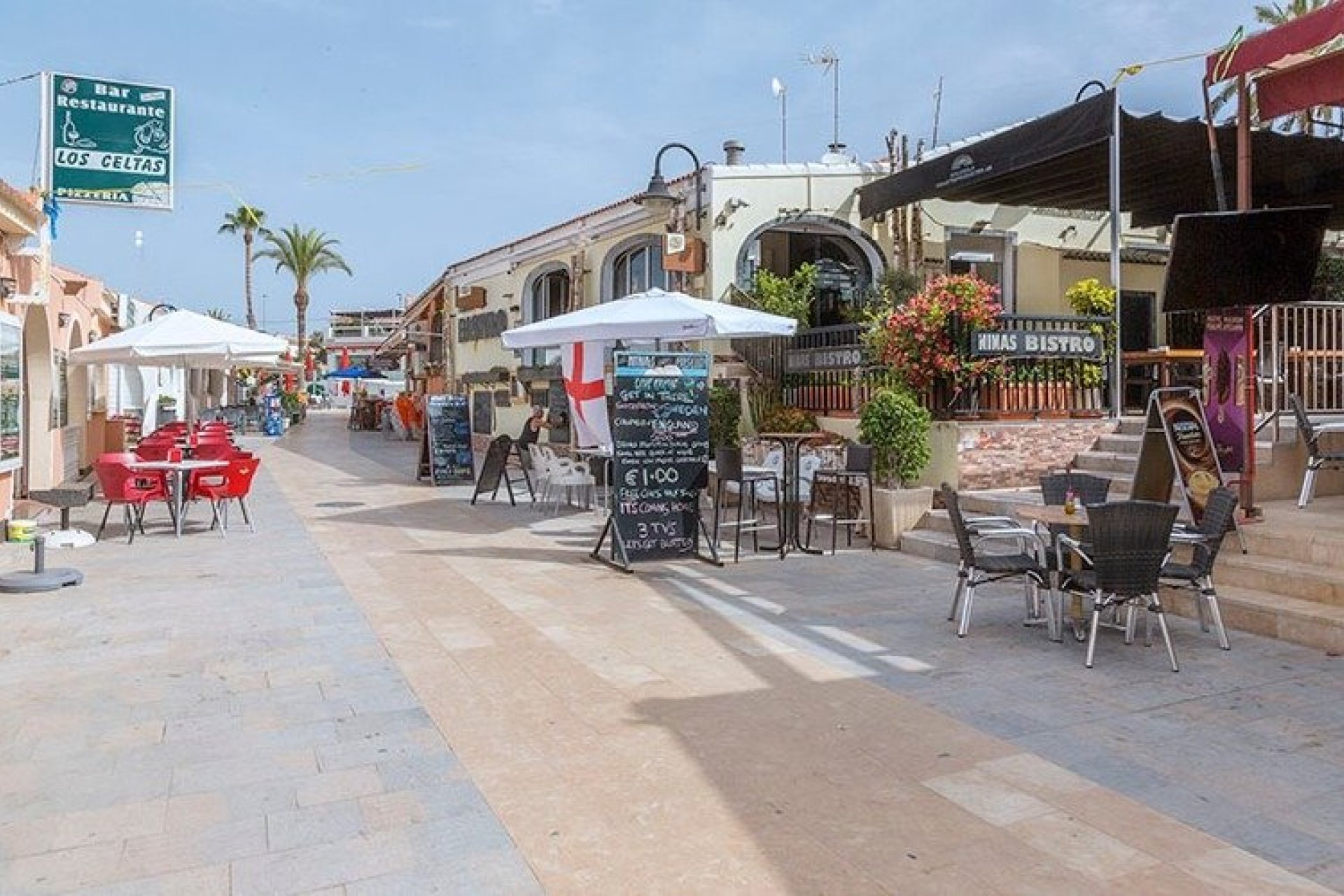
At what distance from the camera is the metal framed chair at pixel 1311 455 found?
7.82 metres

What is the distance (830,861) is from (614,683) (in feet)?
6.75

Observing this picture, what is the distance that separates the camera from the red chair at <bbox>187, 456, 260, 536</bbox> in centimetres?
999

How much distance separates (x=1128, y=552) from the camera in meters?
5.29

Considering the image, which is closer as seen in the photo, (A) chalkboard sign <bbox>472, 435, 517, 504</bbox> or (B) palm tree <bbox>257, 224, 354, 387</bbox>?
(A) chalkboard sign <bbox>472, 435, 517, 504</bbox>

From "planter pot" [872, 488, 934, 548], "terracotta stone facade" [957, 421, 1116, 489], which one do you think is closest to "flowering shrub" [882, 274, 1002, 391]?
"terracotta stone facade" [957, 421, 1116, 489]

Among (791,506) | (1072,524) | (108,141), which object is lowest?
(791,506)

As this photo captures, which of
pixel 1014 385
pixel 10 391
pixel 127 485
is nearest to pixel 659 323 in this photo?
pixel 1014 385

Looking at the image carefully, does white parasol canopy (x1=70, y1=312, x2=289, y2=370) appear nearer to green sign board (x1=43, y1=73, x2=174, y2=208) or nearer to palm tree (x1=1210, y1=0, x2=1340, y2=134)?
green sign board (x1=43, y1=73, x2=174, y2=208)

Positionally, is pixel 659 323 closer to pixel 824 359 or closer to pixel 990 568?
pixel 824 359

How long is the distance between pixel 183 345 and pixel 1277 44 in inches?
404

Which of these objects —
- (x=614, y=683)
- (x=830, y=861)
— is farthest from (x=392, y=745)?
(x=830, y=861)

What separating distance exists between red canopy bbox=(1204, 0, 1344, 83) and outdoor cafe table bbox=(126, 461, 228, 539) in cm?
940

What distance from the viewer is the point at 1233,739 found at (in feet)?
13.8

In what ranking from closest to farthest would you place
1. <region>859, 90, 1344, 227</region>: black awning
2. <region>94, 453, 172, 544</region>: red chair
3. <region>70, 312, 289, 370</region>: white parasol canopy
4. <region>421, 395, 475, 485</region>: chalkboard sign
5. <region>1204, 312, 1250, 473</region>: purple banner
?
<region>1204, 312, 1250, 473</region>: purple banner, <region>94, 453, 172, 544</region>: red chair, <region>859, 90, 1344, 227</region>: black awning, <region>70, 312, 289, 370</region>: white parasol canopy, <region>421, 395, 475, 485</region>: chalkboard sign
